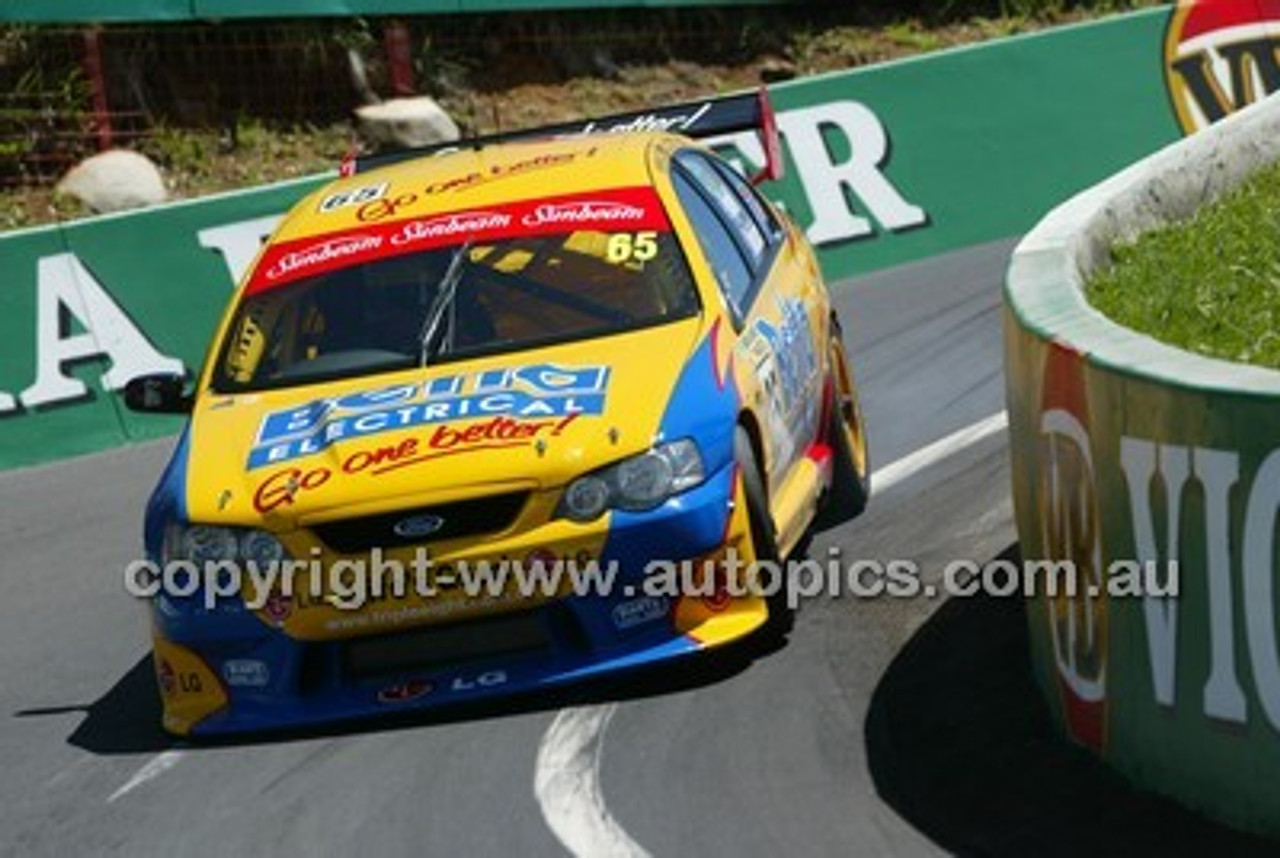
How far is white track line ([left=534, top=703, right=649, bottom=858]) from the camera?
670cm

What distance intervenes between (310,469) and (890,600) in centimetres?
194

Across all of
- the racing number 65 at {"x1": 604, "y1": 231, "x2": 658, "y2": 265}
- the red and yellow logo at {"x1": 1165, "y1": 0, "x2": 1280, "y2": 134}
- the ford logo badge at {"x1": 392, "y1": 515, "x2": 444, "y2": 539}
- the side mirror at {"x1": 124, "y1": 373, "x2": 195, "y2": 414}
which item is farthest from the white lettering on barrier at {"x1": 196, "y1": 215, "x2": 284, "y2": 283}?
the ford logo badge at {"x1": 392, "y1": 515, "x2": 444, "y2": 539}

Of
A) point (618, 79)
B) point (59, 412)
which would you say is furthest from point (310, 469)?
point (618, 79)

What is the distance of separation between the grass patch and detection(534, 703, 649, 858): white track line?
1.87 meters

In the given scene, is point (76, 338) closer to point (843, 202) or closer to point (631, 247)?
point (843, 202)

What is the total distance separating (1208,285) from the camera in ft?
26.0

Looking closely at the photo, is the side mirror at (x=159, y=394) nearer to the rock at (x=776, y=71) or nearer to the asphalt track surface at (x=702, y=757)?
the asphalt track surface at (x=702, y=757)

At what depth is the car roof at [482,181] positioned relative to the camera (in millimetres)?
9586

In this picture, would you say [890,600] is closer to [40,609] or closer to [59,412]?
[40,609]

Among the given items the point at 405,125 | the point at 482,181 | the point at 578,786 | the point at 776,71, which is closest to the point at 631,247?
the point at 482,181

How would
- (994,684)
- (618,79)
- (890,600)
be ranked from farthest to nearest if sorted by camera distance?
(618,79) → (890,600) → (994,684)

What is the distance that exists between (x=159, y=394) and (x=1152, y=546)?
4128mm

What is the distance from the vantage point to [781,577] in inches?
328

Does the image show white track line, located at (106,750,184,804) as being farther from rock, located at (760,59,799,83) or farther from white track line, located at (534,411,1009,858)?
rock, located at (760,59,799,83)
